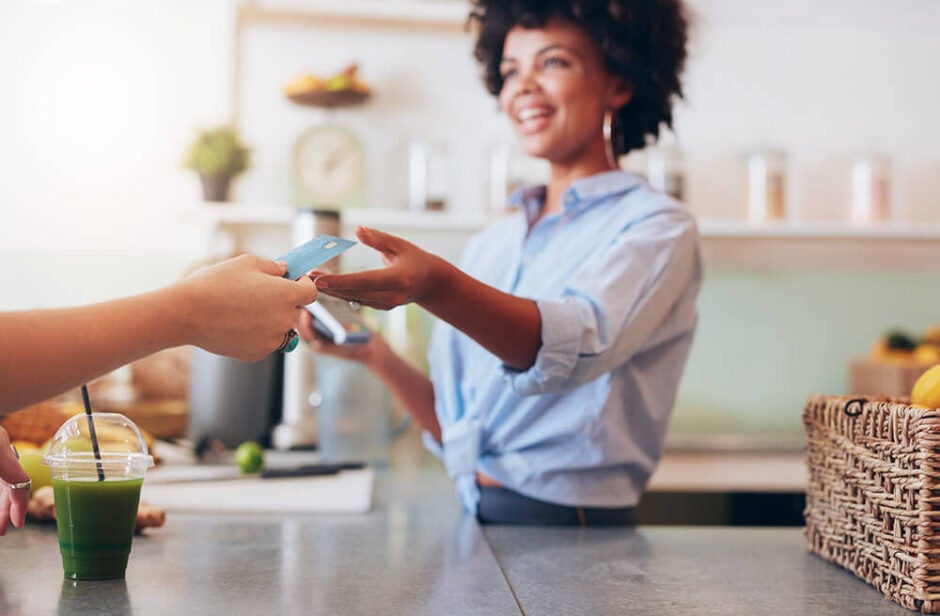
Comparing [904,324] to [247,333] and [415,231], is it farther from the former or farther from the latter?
[247,333]

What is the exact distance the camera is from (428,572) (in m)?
0.93

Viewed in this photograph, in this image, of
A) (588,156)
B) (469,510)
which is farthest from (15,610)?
(588,156)

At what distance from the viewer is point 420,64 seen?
2516 millimetres

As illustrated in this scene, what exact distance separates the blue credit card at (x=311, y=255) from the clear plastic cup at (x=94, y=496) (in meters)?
0.21

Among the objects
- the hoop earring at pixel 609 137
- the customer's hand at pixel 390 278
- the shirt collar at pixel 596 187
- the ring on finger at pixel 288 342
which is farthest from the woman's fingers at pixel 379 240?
the hoop earring at pixel 609 137

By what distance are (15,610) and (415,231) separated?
5.97 feet

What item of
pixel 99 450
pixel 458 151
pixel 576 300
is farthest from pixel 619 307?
pixel 458 151

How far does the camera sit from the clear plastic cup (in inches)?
32.9

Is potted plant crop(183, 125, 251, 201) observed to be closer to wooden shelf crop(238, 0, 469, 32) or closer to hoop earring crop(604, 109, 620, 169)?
wooden shelf crop(238, 0, 469, 32)

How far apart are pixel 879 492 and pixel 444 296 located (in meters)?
0.42

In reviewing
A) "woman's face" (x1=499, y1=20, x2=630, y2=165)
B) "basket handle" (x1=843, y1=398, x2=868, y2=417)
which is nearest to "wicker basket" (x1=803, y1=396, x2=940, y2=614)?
"basket handle" (x1=843, y1=398, x2=868, y2=417)

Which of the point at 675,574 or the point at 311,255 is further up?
the point at 311,255

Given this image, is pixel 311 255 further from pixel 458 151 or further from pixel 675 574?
pixel 458 151

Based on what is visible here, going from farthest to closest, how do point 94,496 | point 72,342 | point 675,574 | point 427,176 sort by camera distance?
point 427,176 → point 675,574 → point 94,496 → point 72,342
